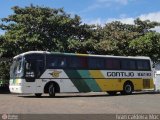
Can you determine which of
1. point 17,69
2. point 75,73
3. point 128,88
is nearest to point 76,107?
point 17,69

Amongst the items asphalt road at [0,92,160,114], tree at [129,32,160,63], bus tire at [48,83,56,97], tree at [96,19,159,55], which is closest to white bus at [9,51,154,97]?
bus tire at [48,83,56,97]

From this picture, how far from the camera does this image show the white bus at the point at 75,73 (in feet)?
86.6

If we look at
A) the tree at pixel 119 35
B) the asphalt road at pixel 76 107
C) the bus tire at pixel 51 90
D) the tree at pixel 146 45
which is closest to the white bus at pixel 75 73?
the bus tire at pixel 51 90

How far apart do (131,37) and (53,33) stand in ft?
27.3

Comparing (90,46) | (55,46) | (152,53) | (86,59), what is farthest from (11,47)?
(152,53)

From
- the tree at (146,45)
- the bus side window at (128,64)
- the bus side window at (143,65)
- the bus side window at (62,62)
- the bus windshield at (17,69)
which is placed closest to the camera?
the bus windshield at (17,69)

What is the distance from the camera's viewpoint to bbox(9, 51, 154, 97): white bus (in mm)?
26391

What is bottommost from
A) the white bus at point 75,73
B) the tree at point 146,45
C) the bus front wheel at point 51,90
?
the bus front wheel at point 51,90

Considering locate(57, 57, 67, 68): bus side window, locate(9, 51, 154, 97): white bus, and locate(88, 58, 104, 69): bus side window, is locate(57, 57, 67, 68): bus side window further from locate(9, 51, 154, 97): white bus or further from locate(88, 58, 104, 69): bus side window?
locate(88, 58, 104, 69): bus side window

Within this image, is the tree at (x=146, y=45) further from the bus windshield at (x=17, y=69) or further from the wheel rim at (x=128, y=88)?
the bus windshield at (x=17, y=69)

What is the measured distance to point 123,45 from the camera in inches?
1617

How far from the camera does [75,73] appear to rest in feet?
92.1

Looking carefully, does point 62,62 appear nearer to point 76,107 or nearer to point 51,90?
point 51,90

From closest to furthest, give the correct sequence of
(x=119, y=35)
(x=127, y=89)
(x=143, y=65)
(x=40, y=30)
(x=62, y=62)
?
(x=62, y=62) → (x=127, y=89) → (x=143, y=65) → (x=40, y=30) → (x=119, y=35)
